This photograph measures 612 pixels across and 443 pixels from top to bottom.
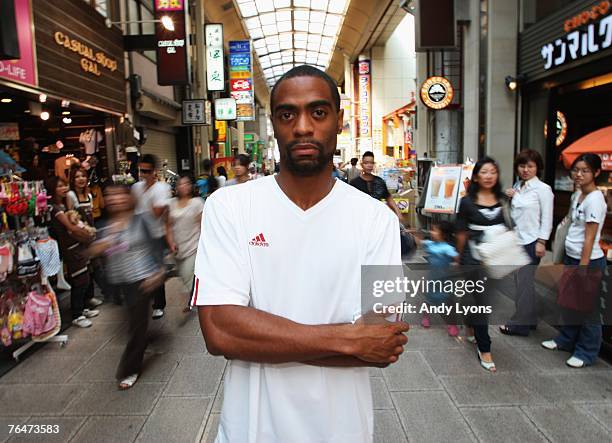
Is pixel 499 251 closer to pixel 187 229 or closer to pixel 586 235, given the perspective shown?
pixel 586 235

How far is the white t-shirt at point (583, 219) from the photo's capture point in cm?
402

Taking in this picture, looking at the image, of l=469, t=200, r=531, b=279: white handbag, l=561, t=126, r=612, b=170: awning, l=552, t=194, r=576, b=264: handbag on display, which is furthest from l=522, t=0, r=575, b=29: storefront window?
l=469, t=200, r=531, b=279: white handbag

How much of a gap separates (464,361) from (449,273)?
111 centimetres

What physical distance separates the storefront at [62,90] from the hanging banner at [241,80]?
47.5 ft

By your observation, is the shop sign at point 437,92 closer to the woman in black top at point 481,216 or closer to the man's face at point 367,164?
the man's face at point 367,164

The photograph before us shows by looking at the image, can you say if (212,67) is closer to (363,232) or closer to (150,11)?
(150,11)

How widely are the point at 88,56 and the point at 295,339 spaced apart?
33.0 feet

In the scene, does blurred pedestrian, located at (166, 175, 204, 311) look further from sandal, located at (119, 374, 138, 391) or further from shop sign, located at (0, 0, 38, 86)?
shop sign, located at (0, 0, 38, 86)

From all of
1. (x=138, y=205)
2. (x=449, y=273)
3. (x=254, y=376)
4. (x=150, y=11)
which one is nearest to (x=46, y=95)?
(x=138, y=205)

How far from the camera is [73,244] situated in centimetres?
568

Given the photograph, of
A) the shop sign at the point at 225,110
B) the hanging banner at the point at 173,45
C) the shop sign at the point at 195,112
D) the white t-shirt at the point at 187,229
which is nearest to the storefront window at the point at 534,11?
the white t-shirt at the point at 187,229

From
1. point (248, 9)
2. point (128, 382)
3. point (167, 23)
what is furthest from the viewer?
point (248, 9)

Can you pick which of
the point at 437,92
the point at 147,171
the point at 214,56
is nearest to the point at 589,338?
the point at 147,171

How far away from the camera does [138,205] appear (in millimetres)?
5590
